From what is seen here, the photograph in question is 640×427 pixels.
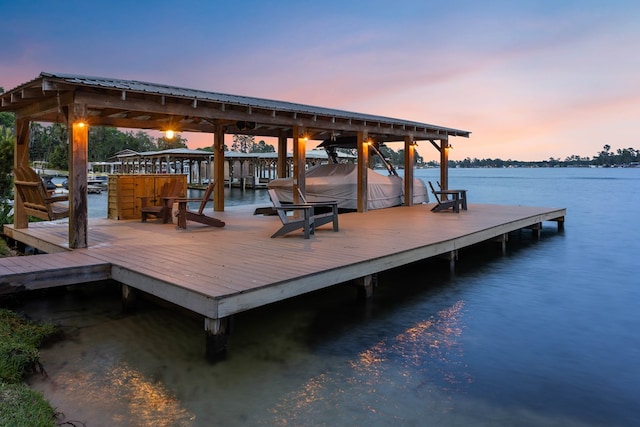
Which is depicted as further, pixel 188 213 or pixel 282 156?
pixel 282 156

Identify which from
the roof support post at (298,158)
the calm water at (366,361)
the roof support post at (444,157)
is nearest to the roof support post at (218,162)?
the roof support post at (298,158)

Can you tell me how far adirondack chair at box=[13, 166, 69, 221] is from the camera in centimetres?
616

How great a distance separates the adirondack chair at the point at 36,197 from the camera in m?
6.16

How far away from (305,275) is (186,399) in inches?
63.0

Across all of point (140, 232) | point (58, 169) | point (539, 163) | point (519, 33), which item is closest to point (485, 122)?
point (519, 33)

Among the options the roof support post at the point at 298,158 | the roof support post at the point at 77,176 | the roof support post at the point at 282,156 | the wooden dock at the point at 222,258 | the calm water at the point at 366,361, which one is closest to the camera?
the calm water at the point at 366,361

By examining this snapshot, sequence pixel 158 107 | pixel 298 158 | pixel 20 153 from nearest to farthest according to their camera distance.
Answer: pixel 158 107, pixel 20 153, pixel 298 158

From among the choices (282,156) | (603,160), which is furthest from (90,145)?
(603,160)

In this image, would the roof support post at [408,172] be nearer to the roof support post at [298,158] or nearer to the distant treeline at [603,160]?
the roof support post at [298,158]

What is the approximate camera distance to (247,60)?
2220 centimetres

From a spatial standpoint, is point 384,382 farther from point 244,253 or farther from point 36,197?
point 36,197

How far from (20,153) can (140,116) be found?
85.5 inches

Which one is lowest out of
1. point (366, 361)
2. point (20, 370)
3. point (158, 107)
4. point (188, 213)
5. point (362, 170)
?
point (366, 361)

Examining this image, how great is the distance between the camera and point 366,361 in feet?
13.6
